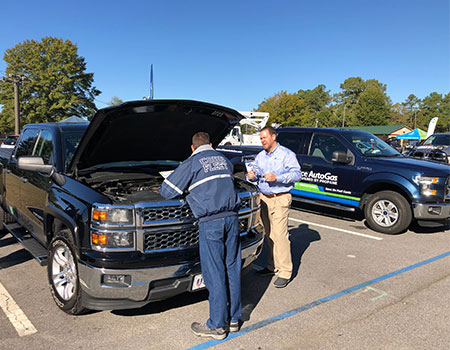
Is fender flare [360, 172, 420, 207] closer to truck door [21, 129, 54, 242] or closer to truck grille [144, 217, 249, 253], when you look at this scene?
truck grille [144, 217, 249, 253]

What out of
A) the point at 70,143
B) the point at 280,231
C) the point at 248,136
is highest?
the point at 70,143

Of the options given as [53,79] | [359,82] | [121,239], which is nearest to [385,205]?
[121,239]

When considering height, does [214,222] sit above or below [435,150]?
below

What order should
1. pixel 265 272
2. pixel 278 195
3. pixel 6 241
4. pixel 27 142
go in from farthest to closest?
1. pixel 6 241
2. pixel 27 142
3. pixel 265 272
4. pixel 278 195

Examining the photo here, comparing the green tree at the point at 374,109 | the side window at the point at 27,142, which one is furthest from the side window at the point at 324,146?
the green tree at the point at 374,109

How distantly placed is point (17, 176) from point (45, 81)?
39210 millimetres

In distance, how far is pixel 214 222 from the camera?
2842mm

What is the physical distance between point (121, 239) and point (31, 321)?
4.22ft

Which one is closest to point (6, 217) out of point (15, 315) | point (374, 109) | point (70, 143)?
point (70, 143)

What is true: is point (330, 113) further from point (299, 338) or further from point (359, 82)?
point (299, 338)

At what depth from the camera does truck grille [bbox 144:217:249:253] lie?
2863 mm

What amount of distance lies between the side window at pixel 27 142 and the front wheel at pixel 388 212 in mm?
5712

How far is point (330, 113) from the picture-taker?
89.1 metres

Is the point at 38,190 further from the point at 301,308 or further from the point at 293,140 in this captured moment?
the point at 293,140
